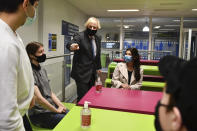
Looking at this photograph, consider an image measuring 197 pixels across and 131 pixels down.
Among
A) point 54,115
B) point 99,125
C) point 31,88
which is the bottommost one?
point 54,115

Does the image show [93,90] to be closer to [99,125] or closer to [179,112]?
[99,125]

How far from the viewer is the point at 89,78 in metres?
2.87

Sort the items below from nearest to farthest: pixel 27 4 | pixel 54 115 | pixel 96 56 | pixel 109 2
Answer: pixel 27 4 < pixel 54 115 < pixel 96 56 < pixel 109 2

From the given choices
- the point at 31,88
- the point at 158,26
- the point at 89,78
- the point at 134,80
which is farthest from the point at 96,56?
the point at 158,26

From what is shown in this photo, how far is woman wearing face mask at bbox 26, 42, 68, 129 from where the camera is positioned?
188 cm

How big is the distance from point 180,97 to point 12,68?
0.67 meters

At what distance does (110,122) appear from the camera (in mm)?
1351

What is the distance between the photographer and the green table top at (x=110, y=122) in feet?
4.16

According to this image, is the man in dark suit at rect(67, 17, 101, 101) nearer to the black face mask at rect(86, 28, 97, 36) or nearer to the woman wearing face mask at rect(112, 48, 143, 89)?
the black face mask at rect(86, 28, 97, 36)

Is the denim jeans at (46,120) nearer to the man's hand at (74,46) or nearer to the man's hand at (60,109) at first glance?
the man's hand at (60,109)

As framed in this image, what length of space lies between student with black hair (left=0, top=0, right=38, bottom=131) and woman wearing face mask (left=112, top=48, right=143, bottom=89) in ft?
6.26

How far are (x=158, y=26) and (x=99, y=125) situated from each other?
9.02 metres

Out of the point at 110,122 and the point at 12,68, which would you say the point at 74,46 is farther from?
the point at 12,68

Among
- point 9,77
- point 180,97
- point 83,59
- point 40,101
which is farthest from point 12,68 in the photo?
point 83,59
